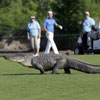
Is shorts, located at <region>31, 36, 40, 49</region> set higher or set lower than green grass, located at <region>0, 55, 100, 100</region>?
lower

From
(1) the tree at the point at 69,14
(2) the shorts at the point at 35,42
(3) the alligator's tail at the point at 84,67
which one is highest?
(3) the alligator's tail at the point at 84,67

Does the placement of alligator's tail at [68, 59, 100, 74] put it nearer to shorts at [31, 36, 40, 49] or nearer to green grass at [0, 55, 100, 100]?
green grass at [0, 55, 100, 100]

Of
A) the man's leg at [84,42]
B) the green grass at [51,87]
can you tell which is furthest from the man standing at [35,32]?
the green grass at [51,87]

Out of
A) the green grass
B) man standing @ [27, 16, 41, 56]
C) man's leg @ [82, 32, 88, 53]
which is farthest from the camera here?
man's leg @ [82, 32, 88, 53]

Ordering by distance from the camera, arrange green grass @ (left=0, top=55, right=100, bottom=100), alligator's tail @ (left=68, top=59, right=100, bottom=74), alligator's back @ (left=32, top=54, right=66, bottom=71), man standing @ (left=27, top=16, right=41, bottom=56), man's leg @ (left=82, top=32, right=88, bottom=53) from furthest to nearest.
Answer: man's leg @ (left=82, top=32, right=88, bottom=53)
man standing @ (left=27, top=16, right=41, bottom=56)
alligator's back @ (left=32, top=54, right=66, bottom=71)
alligator's tail @ (left=68, top=59, right=100, bottom=74)
green grass @ (left=0, top=55, right=100, bottom=100)

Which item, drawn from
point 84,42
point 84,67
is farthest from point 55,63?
point 84,42

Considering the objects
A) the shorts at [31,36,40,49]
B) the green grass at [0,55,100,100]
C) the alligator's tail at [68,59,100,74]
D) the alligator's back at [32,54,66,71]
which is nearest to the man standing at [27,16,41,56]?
the shorts at [31,36,40,49]

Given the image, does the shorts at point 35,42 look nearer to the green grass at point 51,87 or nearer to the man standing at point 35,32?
the man standing at point 35,32

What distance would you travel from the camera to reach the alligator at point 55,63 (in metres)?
14.2

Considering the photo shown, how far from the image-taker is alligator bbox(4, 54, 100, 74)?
1423 cm

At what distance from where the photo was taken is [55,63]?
568 inches

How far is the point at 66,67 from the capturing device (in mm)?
14516

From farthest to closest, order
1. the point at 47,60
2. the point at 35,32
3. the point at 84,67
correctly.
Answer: the point at 35,32
the point at 47,60
the point at 84,67

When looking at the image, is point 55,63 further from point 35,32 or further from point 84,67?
point 35,32
